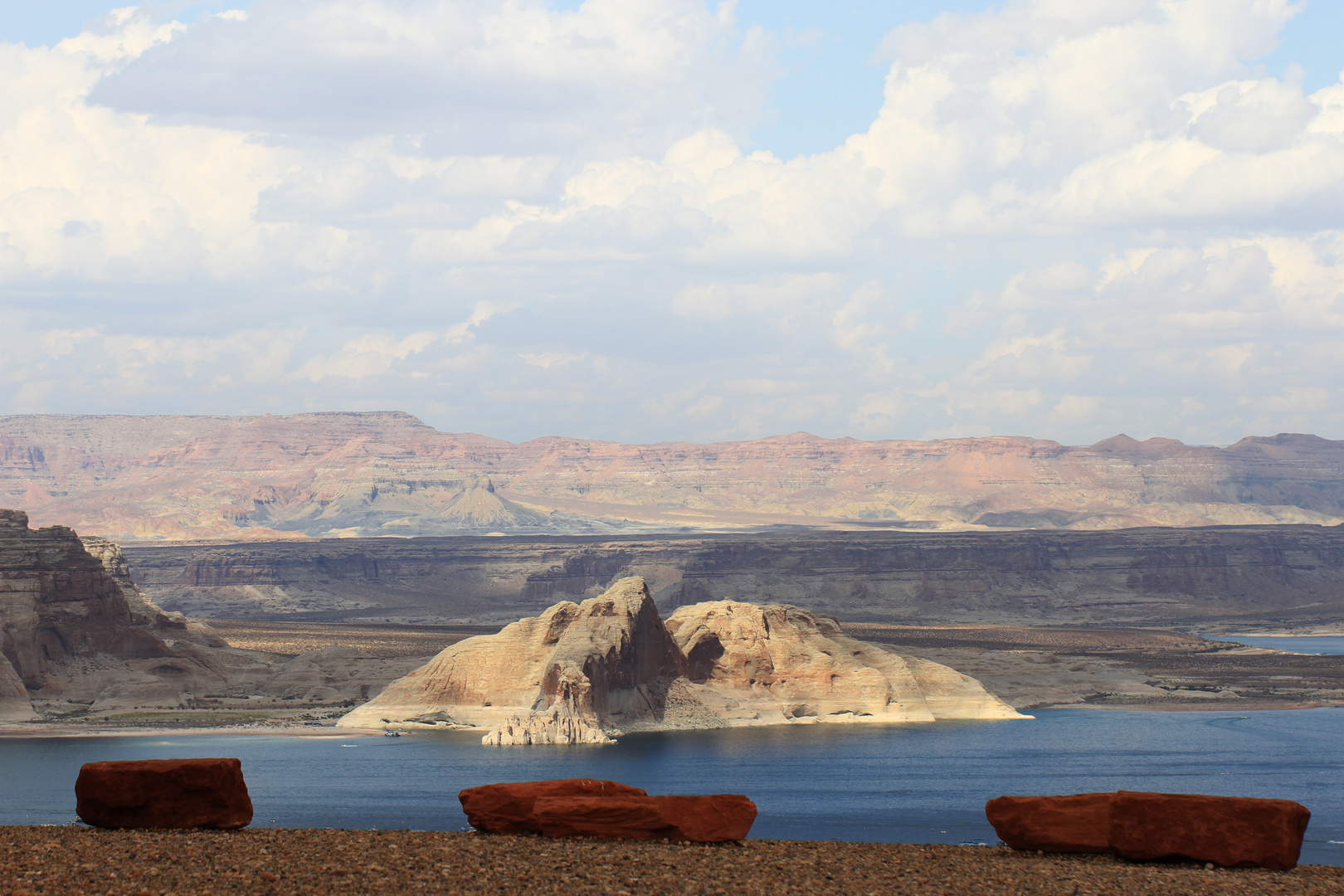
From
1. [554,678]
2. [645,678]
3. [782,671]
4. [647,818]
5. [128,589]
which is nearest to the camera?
[647,818]

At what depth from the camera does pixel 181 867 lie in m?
21.8

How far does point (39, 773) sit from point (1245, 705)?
98.8 m

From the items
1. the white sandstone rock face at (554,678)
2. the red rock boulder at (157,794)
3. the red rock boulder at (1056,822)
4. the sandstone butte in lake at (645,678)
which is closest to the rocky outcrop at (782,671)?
the sandstone butte in lake at (645,678)

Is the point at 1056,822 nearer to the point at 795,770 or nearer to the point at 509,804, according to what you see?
the point at 509,804

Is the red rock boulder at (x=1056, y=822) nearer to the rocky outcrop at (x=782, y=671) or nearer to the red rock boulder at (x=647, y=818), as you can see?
the red rock boulder at (x=647, y=818)

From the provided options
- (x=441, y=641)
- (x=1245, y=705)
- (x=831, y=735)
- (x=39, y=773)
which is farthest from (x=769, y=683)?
(x=441, y=641)

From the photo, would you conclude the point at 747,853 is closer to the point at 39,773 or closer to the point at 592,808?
the point at 592,808

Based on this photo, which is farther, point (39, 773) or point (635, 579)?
point (635, 579)

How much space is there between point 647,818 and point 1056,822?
7.40m

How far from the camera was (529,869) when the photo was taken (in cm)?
2284

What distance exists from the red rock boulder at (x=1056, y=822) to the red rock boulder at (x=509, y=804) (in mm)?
6725

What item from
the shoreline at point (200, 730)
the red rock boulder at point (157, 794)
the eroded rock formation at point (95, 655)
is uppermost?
the red rock boulder at point (157, 794)

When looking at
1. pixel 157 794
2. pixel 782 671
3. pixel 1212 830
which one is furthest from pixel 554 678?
pixel 1212 830

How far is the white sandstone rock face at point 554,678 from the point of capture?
85.9 meters
